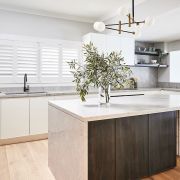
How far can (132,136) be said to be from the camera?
1991 mm

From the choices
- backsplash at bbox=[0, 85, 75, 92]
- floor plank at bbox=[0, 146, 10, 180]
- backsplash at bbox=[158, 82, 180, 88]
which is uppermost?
backsplash at bbox=[158, 82, 180, 88]

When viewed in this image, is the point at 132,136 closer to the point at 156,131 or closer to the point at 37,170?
the point at 156,131

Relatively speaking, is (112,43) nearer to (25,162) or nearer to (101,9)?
(101,9)

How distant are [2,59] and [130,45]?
2.92 meters

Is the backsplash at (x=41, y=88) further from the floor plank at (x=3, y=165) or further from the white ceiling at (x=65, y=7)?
the white ceiling at (x=65, y=7)

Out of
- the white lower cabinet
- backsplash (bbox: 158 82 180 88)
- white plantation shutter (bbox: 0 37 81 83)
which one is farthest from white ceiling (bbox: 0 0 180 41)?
the white lower cabinet

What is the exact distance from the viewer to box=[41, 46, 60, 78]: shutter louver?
171 inches

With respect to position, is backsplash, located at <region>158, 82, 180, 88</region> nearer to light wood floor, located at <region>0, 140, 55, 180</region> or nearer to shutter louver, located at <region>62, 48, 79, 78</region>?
shutter louver, located at <region>62, 48, 79, 78</region>

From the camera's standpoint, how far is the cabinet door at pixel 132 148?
189cm

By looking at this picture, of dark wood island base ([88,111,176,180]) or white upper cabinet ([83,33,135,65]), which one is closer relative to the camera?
dark wood island base ([88,111,176,180])

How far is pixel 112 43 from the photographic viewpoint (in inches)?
178

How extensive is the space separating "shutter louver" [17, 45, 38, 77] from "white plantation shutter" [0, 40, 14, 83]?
0.45ft

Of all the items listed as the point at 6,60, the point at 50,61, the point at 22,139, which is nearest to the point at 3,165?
the point at 22,139

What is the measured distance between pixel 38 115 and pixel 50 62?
4.36 feet
